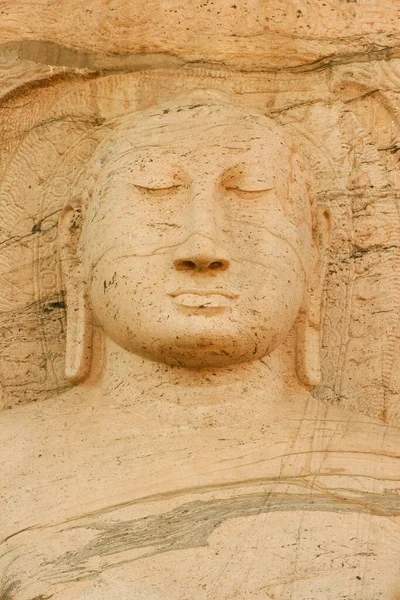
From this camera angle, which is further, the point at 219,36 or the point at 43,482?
the point at 219,36

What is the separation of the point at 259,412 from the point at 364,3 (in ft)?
6.29

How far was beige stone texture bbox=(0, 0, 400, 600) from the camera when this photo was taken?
17.7 ft

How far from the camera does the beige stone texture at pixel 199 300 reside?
5.39 metres

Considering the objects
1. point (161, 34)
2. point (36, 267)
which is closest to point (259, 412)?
point (36, 267)

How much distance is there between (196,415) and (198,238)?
0.65 metres

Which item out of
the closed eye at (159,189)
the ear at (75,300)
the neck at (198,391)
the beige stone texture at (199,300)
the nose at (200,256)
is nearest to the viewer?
the beige stone texture at (199,300)

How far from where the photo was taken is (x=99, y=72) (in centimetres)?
675

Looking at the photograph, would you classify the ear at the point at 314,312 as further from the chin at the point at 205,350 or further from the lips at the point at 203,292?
the lips at the point at 203,292

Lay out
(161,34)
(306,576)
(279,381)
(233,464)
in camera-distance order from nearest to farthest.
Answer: (306,576) → (233,464) → (279,381) → (161,34)

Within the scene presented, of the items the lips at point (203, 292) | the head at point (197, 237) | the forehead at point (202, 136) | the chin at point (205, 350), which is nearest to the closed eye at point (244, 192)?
the head at point (197, 237)

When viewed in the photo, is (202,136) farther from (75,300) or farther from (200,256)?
(75,300)

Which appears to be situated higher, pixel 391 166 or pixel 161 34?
pixel 161 34

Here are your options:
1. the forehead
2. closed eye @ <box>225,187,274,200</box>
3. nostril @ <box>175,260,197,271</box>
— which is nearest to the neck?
nostril @ <box>175,260,197,271</box>

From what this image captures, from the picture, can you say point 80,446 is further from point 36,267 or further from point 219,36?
point 219,36
